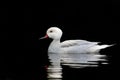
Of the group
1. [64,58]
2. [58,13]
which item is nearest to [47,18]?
[58,13]

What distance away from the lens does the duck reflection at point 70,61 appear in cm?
1206

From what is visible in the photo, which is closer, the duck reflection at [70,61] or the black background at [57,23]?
the duck reflection at [70,61]

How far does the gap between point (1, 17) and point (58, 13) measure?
1.38m

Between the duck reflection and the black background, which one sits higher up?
the black background

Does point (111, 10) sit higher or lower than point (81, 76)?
higher

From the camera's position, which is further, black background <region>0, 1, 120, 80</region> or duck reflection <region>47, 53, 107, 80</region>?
black background <region>0, 1, 120, 80</region>

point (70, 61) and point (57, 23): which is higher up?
point (57, 23)

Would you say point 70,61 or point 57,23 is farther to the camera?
point 57,23

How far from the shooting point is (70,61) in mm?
13430

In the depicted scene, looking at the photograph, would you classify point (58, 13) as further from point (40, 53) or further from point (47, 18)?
point (40, 53)

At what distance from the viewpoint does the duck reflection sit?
12.1m

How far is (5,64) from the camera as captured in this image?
13180 mm

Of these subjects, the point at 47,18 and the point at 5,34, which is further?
the point at 47,18

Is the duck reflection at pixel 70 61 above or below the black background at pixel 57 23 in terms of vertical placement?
→ below
